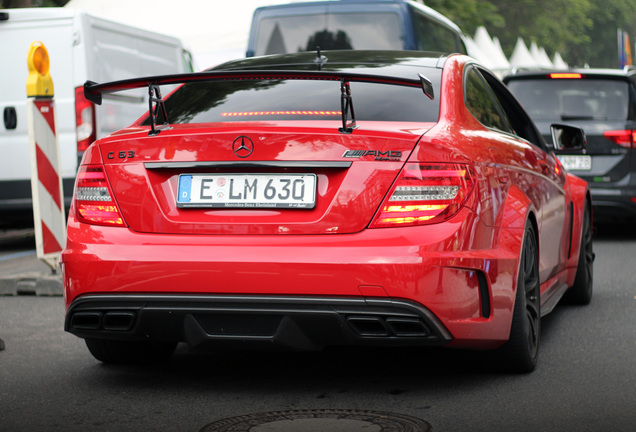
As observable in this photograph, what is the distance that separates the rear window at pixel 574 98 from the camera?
1191cm

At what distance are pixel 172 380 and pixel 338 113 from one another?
1409 mm

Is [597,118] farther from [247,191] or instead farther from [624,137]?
[247,191]

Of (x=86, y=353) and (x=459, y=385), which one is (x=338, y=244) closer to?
(x=459, y=385)

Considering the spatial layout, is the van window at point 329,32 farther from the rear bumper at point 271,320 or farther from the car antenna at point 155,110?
the rear bumper at point 271,320

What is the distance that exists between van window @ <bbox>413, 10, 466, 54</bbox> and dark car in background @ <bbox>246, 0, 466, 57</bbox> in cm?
2

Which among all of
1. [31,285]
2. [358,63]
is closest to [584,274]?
[358,63]

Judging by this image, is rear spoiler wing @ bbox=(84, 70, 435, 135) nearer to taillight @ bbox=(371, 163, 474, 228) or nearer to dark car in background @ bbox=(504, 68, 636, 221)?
taillight @ bbox=(371, 163, 474, 228)

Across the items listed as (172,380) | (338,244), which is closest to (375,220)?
(338,244)

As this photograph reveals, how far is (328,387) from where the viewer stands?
503 cm

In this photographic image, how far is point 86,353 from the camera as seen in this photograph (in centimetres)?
596

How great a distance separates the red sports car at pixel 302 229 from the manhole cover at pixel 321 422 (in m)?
0.27

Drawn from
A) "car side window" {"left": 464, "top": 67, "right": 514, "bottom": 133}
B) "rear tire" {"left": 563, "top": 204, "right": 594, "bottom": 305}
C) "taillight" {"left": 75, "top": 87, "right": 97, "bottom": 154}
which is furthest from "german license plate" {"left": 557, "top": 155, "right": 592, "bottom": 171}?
"car side window" {"left": 464, "top": 67, "right": 514, "bottom": 133}

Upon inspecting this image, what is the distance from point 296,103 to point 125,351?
1.43 m

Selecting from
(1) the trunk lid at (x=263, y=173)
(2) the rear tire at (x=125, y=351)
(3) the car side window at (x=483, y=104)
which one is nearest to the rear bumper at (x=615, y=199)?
(3) the car side window at (x=483, y=104)
